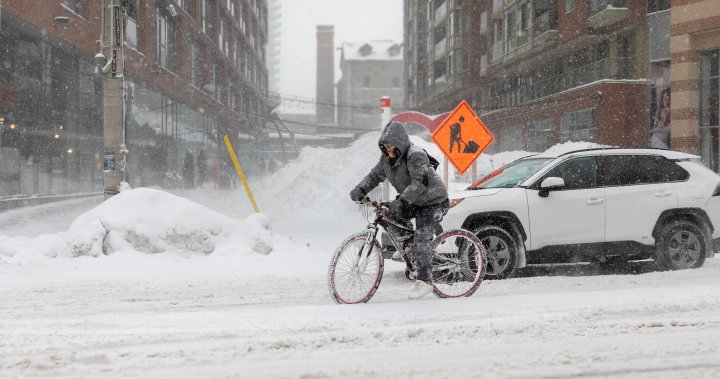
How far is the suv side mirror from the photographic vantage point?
778cm

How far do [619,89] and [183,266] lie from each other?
76.2 feet

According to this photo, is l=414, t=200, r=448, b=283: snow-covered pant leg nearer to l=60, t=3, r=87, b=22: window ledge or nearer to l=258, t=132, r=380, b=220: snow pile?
l=258, t=132, r=380, b=220: snow pile

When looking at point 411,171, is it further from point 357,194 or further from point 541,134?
point 541,134

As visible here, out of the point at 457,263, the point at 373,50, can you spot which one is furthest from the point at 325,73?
the point at 457,263

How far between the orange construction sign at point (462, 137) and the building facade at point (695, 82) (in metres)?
Answer: 12.6

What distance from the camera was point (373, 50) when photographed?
92625 mm

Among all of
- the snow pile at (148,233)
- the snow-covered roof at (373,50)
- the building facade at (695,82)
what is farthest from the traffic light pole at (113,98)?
the snow-covered roof at (373,50)

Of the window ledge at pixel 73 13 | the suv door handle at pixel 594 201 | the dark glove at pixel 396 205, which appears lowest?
the suv door handle at pixel 594 201

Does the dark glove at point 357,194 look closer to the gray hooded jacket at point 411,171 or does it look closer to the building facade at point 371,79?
the gray hooded jacket at point 411,171

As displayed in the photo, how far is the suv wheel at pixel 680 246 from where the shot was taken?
8320mm

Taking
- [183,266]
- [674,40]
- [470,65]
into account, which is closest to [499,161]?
[674,40]

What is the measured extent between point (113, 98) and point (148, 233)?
185 inches

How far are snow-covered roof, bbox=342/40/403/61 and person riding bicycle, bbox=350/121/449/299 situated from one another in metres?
86.3

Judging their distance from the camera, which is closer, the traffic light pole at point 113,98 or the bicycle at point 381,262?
the bicycle at point 381,262
